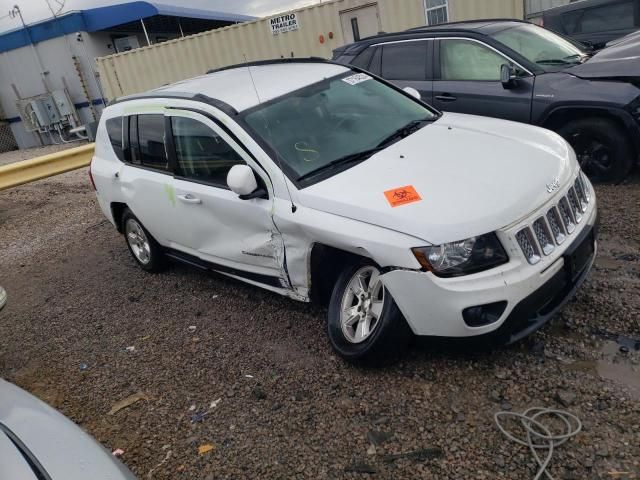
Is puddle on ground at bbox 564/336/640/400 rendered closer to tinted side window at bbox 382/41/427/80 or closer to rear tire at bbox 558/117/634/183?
rear tire at bbox 558/117/634/183

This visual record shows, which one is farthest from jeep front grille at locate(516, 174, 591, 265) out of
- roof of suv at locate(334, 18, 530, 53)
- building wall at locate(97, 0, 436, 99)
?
building wall at locate(97, 0, 436, 99)

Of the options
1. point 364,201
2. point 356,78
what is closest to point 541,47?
point 356,78

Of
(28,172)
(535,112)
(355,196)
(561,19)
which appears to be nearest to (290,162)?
(355,196)

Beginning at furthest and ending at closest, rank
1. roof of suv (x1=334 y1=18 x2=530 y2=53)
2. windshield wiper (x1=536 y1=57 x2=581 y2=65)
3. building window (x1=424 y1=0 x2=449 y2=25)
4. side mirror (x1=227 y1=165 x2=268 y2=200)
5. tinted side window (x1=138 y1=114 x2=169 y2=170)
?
1. building window (x1=424 y1=0 x2=449 y2=25)
2. roof of suv (x1=334 y1=18 x2=530 y2=53)
3. windshield wiper (x1=536 y1=57 x2=581 y2=65)
4. tinted side window (x1=138 y1=114 x2=169 y2=170)
5. side mirror (x1=227 y1=165 x2=268 y2=200)

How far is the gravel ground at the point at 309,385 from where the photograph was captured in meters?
2.53

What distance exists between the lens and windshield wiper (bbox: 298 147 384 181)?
333 centimetres

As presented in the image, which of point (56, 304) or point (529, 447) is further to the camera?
point (56, 304)

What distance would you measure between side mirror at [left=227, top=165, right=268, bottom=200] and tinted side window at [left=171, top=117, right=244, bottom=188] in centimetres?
26

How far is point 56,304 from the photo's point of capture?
17.1ft

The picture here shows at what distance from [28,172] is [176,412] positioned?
254 inches

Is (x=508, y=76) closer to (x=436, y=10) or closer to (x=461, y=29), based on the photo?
(x=461, y=29)

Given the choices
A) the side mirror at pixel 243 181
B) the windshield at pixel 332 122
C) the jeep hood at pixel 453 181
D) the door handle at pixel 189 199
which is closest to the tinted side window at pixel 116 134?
the door handle at pixel 189 199

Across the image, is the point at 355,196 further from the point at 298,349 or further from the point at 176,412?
the point at 176,412

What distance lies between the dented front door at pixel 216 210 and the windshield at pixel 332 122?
0.86ft
